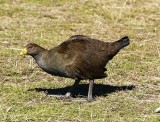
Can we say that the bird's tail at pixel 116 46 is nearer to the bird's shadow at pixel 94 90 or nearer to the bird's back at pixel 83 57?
the bird's back at pixel 83 57

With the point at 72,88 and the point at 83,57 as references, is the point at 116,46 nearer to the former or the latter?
the point at 83,57

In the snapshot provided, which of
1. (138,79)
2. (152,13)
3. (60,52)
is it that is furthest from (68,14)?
(60,52)

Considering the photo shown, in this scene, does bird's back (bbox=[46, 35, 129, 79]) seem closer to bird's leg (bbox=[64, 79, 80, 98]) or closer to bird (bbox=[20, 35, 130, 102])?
bird (bbox=[20, 35, 130, 102])

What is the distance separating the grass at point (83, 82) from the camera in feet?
25.6

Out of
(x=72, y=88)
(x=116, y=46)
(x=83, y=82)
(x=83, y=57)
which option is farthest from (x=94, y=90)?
(x=83, y=57)

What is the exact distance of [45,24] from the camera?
13.6 metres

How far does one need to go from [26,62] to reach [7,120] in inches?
128

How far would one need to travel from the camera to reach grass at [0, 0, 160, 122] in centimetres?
781

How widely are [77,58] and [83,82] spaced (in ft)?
4.83

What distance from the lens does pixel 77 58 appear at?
27.0 feet

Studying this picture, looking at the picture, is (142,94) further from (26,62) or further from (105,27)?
(105,27)

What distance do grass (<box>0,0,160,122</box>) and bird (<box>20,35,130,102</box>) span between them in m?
0.42

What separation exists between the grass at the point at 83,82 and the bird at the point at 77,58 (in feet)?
1.37

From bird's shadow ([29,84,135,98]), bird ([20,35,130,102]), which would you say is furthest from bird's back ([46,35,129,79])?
bird's shadow ([29,84,135,98])
